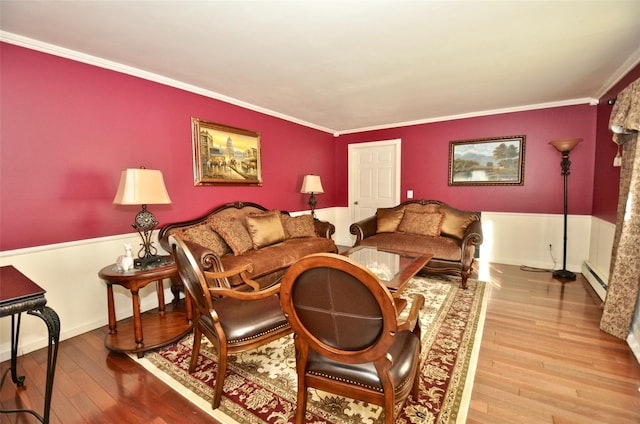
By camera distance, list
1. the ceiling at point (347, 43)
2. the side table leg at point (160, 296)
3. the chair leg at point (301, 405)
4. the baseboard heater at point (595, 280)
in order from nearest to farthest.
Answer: the chair leg at point (301, 405) < the ceiling at point (347, 43) < the side table leg at point (160, 296) < the baseboard heater at point (595, 280)

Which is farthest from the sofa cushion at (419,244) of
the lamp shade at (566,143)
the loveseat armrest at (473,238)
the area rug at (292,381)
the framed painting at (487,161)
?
the lamp shade at (566,143)

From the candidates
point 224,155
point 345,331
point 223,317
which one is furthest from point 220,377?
point 224,155

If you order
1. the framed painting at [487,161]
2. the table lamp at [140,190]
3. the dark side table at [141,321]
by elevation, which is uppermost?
the framed painting at [487,161]

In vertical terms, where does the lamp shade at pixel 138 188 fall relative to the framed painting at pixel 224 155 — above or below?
below

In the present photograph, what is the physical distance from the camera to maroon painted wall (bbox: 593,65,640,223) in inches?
124

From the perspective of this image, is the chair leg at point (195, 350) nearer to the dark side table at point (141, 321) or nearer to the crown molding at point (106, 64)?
the dark side table at point (141, 321)

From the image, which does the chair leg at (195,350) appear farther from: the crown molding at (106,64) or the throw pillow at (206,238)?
the crown molding at (106,64)

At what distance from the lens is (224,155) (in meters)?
3.79

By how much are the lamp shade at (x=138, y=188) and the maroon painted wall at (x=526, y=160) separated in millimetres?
4227

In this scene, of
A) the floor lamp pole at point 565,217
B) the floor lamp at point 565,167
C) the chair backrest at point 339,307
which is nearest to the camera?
the chair backrest at point 339,307

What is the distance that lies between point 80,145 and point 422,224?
4.22 metres

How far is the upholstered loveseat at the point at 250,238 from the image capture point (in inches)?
117

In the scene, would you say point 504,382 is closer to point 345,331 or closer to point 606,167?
point 345,331

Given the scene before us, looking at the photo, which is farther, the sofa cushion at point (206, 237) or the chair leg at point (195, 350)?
the sofa cushion at point (206, 237)
